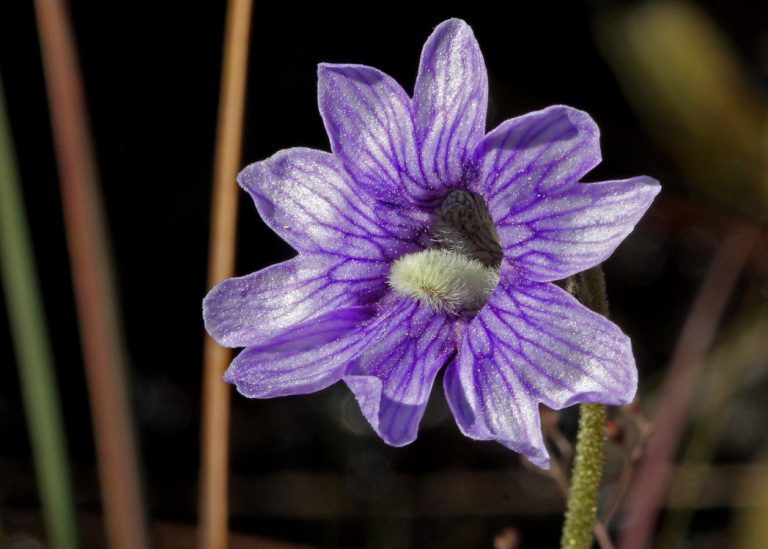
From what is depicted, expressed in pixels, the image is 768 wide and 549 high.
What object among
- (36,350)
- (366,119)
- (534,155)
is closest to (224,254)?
(36,350)

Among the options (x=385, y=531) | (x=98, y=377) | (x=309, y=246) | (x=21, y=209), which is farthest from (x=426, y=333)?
(x=385, y=531)

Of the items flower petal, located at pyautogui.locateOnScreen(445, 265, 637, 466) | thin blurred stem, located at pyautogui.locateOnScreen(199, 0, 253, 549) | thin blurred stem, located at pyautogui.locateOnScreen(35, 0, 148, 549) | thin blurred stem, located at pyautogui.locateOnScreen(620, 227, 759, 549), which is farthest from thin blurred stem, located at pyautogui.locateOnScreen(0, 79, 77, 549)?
thin blurred stem, located at pyautogui.locateOnScreen(620, 227, 759, 549)

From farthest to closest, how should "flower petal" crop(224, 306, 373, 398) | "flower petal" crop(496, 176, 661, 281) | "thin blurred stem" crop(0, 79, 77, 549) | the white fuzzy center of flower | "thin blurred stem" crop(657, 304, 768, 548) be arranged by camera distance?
"thin blurred stem" crop(657, 304, 768, 548), "thin blurred stem" crop(0, 79, 77, 549), the white fuzzy center of flower, "flower petal" crop(224, 306, 373, 398), "flower petal" crop(496, 176, 661, 281)

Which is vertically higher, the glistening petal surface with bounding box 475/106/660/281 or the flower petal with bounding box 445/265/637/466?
the glistening petal surface with bounding box 475/106/660/281

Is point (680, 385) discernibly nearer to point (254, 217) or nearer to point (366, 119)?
point (254, 217)

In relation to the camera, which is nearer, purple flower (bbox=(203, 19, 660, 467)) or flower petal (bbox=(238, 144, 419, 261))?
purple flower (bbox=(203, 19, 660, 467))

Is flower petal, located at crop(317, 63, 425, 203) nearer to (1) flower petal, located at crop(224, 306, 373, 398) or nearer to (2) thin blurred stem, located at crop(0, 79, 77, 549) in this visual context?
(1) flower petal, located at crop(224, 306, 373, 398)
